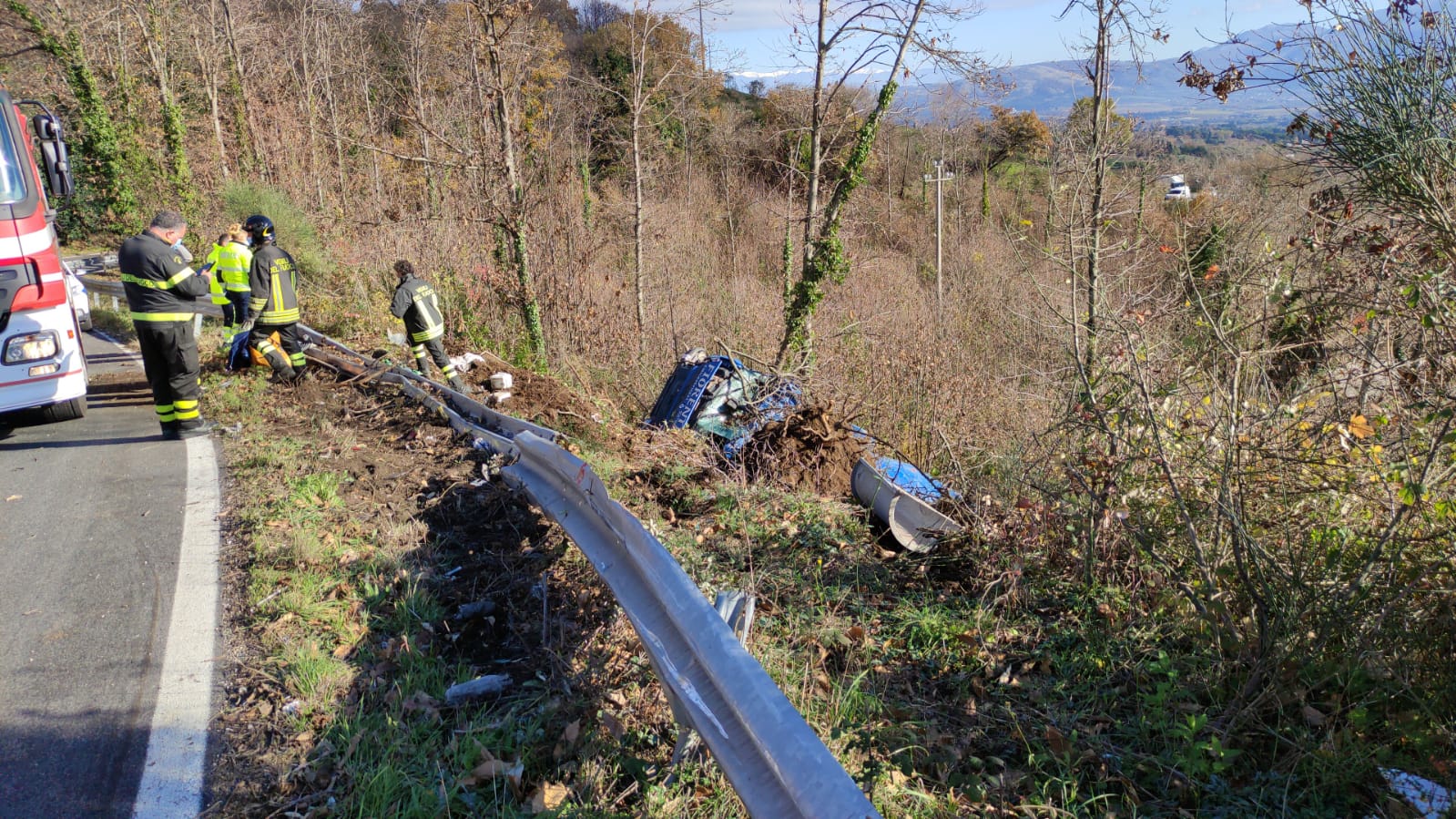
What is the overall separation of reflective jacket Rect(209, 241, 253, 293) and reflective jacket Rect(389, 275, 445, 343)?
65.2 inches

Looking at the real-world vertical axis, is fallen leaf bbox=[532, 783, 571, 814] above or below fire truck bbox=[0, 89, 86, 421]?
below

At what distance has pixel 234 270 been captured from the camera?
9406 mm

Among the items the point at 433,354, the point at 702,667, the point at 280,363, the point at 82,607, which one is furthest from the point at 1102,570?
the point at 280,363

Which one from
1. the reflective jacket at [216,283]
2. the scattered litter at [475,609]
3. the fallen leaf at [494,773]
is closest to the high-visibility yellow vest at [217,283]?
the reflective jacket at [216,283]

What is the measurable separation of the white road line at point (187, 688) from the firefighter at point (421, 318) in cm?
387

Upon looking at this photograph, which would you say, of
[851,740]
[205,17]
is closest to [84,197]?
[205,17]

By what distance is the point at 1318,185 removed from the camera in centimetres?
453

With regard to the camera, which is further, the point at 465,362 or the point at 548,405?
the point at 465,362

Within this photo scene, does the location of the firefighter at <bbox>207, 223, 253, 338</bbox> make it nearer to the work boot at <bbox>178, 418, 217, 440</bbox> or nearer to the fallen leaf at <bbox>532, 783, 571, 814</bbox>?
the work boot at <bbox>178, 418, 217, 440</bbox>

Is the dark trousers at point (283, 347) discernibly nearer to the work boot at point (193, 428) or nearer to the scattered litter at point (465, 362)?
the work boot at point (193, 428)

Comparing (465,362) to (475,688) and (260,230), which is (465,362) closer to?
(260,230)

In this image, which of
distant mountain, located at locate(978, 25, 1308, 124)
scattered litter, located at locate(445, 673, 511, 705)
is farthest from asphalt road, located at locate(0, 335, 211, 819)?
distant mountain, located at locate(978, 25, 1308, 124)

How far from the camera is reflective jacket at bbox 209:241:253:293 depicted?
9352 millimetres

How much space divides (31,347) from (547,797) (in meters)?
6.99
